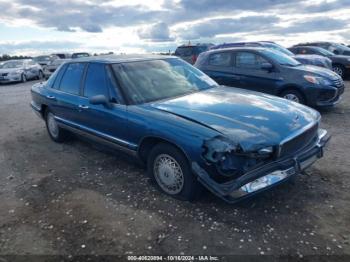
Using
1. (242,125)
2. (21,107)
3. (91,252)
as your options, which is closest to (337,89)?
(242,125)

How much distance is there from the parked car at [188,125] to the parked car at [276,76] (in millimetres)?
3583

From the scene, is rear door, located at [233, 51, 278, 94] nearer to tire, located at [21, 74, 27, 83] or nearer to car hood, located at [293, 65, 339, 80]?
car hood, located at [293, 65, 339, 80]

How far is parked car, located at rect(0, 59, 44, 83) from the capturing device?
2069cm

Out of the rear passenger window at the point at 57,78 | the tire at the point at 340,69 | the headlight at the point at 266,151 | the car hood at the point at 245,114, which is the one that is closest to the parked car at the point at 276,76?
the car hood at the point at 245,114

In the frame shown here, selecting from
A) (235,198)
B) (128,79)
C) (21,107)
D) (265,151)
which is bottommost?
(21,107)

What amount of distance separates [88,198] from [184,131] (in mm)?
1610

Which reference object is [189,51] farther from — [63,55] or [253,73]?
[63,55]

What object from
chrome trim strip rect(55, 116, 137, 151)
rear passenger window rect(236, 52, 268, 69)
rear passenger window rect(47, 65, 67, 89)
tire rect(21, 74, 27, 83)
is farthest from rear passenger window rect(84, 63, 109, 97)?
tire rect(21, 74, 27, 83)

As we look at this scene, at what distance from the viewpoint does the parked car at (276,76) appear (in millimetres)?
8234

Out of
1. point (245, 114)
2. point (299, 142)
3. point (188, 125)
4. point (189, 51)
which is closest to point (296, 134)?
point (299, 142)

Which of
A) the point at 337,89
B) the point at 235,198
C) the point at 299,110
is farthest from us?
the point at 337,89

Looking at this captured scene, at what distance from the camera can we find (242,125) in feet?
12.4

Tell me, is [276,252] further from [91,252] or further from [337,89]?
[337,89]

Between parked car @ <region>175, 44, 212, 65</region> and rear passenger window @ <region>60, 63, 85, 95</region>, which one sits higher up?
rear passenger window @ <region>60, 63, 85, 95</region>
